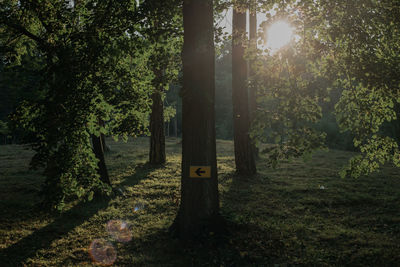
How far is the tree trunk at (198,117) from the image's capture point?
5246 mm

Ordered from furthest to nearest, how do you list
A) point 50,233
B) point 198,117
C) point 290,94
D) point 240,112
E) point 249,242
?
point 240,112 < point 50,233 < point 249,242 < point 198,117 < point 290,94

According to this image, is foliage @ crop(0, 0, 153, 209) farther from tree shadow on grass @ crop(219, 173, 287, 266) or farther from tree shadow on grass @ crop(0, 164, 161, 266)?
tree shadow on grass @ crop(219, 173, 287, 266)

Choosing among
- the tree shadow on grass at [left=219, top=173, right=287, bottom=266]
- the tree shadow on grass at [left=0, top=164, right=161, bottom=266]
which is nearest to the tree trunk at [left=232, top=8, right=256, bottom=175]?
the tree shadow on grass at [left=219, top=173, right=287, bottom=266]

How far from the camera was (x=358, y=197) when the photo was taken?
8.45 m

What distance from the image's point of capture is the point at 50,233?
640cm

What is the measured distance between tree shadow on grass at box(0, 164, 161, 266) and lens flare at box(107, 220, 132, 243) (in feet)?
2.81

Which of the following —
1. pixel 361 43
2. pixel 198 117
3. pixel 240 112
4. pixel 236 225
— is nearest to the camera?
pixel 361 43

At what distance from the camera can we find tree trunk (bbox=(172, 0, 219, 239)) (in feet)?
17.2

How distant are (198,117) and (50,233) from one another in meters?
4.33

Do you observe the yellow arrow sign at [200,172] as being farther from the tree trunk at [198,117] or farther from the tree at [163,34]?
the tree at [163,34]

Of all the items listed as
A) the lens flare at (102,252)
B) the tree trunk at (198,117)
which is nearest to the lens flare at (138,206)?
the lens flare at (102,252)

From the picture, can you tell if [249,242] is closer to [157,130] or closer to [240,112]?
[240,112]

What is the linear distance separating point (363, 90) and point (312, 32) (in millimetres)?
1579

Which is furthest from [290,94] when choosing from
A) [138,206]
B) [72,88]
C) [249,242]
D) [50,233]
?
[50,233]
